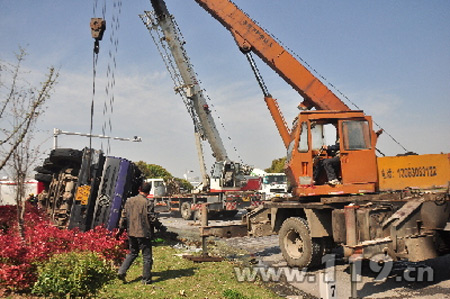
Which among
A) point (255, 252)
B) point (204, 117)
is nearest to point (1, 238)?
point (255, 252)

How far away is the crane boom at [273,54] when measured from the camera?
12406 millimetres

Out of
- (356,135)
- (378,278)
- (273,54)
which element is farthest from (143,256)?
(273,54)

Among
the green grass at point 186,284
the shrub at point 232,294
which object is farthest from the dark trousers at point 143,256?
the shrub at point 232,294

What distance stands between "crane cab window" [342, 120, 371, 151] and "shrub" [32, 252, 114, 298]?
219 inches

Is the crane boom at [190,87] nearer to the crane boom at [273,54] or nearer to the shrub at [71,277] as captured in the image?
the crane boom at [273,54]

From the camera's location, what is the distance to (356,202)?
765 cm

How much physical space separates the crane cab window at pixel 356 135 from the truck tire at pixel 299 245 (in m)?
1.96

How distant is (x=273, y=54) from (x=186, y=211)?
11981mm

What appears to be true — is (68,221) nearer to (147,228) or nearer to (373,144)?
(147,228)

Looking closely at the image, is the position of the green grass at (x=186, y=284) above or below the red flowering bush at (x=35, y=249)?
below

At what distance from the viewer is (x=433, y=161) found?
7535 mm

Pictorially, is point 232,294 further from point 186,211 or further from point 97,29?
point 186,211

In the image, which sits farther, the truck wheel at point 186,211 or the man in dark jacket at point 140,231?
the truck wheel at point 186,211

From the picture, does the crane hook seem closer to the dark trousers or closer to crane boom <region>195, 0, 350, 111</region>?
crane boom <region>195, 0, 350, 111</region>
